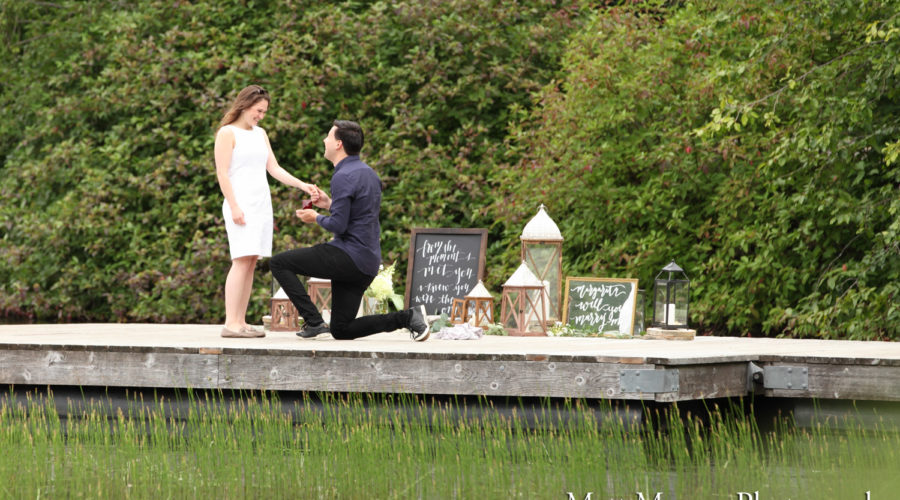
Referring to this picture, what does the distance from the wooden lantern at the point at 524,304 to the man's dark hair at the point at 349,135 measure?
56.1 inches

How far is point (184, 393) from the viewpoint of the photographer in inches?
232

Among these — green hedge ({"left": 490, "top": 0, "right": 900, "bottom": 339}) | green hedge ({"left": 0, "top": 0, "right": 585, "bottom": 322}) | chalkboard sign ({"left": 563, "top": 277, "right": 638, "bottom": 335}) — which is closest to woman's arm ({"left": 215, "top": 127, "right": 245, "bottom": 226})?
chalkboard sign ({"left": 563, "top": 277, "right": 638, "bottom": 335})

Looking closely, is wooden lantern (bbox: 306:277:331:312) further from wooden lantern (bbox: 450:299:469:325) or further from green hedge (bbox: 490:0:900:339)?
green hedge (bbox: 490:0:900:339)

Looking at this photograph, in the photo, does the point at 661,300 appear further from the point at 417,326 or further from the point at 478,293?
the point at 417,326

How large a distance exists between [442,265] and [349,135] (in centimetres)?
215

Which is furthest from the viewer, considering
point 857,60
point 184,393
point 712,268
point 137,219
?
point 137,219

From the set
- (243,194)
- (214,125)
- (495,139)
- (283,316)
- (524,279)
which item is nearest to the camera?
(243,194)

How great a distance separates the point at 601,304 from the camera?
7645mm

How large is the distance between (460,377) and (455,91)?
20.1 feet

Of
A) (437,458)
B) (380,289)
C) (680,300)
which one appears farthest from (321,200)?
Result: (437,458)

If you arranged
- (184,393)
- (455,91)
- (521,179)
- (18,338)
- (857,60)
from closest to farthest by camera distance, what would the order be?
1. (184,393)
2. (18,338)
3. (857,60)
4. (521,179)
5. (455,91)

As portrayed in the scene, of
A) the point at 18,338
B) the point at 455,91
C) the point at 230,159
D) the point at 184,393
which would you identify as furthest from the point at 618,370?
the point at 455,91

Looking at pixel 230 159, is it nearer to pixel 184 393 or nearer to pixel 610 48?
pixel 184 393

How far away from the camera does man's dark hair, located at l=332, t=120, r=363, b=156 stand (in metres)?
6.54
